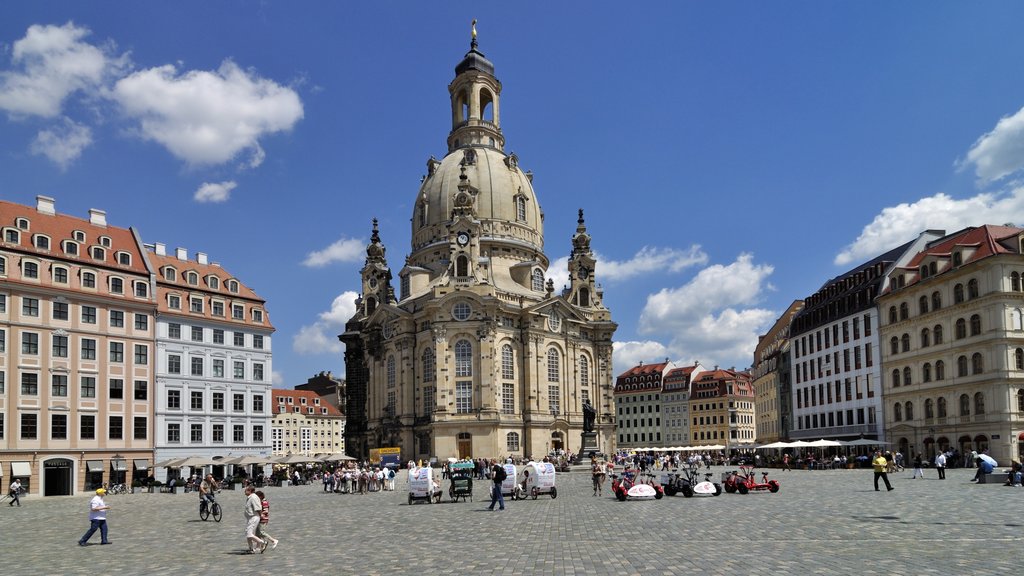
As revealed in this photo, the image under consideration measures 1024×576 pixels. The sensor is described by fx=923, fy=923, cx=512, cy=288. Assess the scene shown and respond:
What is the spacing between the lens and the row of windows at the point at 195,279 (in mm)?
71312

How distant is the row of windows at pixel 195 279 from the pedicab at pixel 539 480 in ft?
131

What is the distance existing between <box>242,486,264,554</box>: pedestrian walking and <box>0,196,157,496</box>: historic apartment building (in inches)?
1683

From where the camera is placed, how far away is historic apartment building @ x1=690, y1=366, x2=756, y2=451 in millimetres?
158625

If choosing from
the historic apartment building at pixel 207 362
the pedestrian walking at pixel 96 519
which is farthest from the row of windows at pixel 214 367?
the pedestrian walking at pixel 96 519

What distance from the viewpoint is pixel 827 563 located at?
18062 millimetres

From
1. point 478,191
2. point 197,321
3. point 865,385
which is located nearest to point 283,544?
point 197,321

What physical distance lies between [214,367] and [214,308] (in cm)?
471

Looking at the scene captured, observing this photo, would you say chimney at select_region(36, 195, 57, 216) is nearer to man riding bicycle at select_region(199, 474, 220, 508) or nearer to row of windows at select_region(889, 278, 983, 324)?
man riding bicycle at select_region(199, 474, 220, 508)

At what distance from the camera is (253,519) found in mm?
23172

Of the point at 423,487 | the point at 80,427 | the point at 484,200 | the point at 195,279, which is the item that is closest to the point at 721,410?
the point at 484,200

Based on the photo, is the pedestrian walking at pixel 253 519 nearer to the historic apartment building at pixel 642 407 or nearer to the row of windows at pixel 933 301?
the row of windows at pixel 933 301

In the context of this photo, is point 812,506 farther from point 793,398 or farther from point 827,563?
point 793,398

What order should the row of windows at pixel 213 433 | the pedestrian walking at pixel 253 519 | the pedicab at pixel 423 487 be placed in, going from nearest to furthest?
the pedestrian walking at pixel 253 519
the pedicab at pixel 423 487
the row of windows at pixel 213 433

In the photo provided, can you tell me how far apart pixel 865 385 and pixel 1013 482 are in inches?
Answer: 1607
